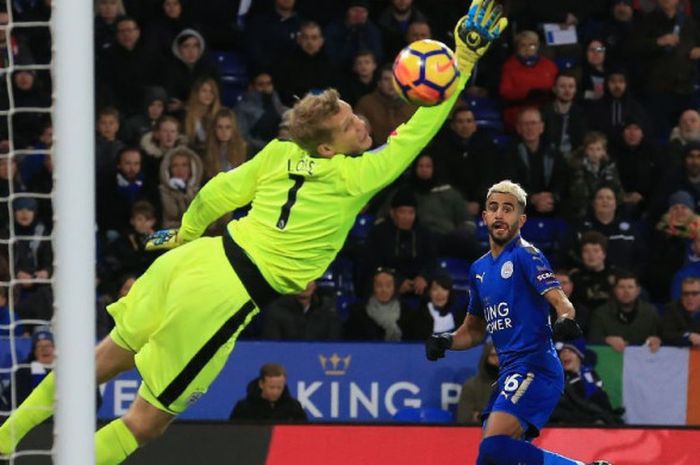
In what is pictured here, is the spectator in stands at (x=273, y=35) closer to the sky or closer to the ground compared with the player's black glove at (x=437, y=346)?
closer to the sky

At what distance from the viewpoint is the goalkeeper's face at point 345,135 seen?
7.57 m

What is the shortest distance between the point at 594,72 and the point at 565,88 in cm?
73

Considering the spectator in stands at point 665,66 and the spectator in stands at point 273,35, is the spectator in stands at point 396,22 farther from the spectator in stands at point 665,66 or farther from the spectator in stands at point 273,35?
the spectator in stands at point 665,66

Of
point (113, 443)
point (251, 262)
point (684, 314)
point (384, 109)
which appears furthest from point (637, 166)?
point (113, 443)

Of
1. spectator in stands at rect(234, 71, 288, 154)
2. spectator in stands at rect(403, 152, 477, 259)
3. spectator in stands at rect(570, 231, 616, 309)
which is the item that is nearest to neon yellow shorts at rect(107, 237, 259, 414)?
spectator in stands at rect(570, 231, 616, 309)

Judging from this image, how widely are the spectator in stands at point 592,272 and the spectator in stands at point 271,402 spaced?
2443 millimetres

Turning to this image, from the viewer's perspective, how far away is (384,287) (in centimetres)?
1185

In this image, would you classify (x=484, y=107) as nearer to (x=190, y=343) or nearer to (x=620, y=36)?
(x=620, y=36)

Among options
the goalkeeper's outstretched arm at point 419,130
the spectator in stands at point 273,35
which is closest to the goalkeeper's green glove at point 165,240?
the goalkeeper's outstretched arm at point 419,130

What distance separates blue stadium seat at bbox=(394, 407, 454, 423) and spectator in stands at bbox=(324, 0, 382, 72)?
12.7ft

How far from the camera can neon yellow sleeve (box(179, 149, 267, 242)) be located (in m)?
7.80

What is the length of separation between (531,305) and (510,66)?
19.8 feet

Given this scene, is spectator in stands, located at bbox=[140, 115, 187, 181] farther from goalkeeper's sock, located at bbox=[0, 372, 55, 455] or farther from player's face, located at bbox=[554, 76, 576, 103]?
goalkeeper's sock, located at bbox=[0, 372, 55, 455]

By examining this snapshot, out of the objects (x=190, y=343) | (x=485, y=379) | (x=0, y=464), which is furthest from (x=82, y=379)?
(x=485, y=379)
